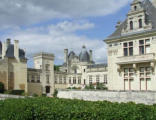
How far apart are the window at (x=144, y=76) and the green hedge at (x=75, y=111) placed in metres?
13.7

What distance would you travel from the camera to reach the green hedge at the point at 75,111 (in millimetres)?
9219

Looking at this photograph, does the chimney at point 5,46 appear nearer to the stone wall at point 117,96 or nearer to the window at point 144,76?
the stone wall at point 117,96

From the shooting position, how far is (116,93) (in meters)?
21.4

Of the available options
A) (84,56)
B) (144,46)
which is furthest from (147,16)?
(84,56)

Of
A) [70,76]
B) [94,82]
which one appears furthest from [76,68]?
[94,82]

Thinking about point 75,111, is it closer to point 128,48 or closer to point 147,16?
point 128,48

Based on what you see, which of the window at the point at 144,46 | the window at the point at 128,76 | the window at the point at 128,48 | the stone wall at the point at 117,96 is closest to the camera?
the stone wall at the point at 117,96

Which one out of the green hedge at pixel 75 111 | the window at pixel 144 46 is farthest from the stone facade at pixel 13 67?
the green hedge at pixel 75 111

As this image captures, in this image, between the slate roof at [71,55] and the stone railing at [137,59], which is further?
the slate roof at [71,55]

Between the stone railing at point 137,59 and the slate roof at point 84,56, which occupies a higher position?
the slate roof at point 84,56

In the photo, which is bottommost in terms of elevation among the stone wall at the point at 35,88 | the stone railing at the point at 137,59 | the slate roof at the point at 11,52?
the stone wall at the point at 35,88

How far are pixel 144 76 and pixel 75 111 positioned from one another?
15.4 m

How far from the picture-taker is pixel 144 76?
23.9 metres

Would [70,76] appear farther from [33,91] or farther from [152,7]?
[152,7]
